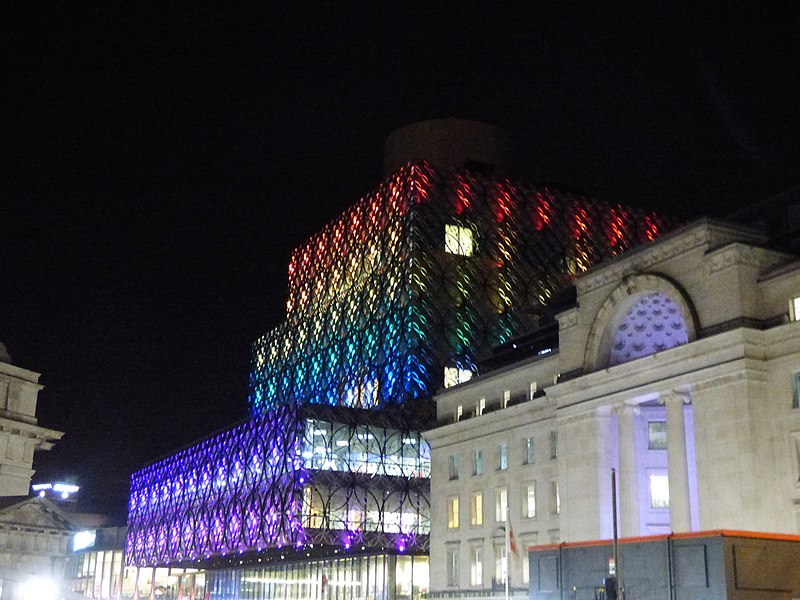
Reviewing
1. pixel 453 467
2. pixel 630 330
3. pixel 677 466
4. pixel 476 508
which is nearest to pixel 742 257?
pixel 630 330

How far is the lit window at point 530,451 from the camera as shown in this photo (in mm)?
74062

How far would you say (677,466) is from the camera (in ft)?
190

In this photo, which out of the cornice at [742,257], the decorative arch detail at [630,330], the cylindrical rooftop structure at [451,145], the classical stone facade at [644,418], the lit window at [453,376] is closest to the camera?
the classical stone facade at [644,418]

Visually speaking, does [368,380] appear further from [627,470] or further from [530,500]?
[627,470]

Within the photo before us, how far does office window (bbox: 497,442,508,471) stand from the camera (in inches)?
3034

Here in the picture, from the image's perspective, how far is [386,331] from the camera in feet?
390

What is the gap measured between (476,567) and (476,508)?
452cm

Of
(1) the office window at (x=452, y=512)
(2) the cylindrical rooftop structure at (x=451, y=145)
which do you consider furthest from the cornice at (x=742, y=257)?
(2) the cylindrical rooftop structure at (x=451, y=145)

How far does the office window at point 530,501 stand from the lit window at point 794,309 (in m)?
25.0

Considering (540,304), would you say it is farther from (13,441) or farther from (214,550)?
(13,441)

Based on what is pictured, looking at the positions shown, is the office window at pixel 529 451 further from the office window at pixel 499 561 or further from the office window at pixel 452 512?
the office window at pixel 452 512

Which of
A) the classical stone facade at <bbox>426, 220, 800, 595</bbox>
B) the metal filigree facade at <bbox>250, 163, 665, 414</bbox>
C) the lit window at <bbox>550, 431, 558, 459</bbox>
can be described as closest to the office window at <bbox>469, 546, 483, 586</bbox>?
the classical stone facade at <bbox>426, 220, 800, 595</bbox>

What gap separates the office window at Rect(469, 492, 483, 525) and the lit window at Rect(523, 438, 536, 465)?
626 centimetres

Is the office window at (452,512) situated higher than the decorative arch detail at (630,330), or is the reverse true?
the decorative arch detail at (630,330)
